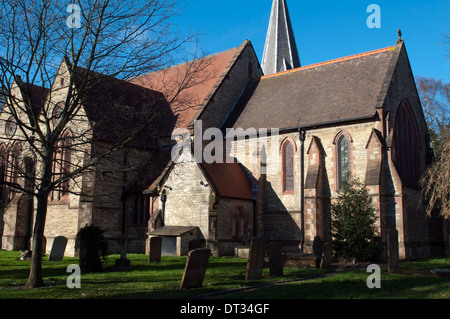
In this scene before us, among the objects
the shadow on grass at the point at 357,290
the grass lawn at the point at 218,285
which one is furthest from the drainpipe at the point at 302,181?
the shadow on grass at the point at 357,290

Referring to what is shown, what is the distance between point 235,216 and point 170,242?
390 cm

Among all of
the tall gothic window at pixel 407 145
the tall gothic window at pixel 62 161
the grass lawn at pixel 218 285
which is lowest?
the grass lawn at pixel 218 285

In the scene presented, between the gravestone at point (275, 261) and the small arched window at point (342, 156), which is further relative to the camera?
the small arched window at point (342, 156)

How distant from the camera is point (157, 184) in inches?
938

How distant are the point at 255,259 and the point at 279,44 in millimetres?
39402

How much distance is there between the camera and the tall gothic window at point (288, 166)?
81.5ft

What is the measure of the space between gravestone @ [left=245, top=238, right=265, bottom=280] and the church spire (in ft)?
117

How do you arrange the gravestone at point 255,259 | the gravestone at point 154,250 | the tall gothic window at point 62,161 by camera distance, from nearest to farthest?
1. the tall gothic window at point 62,161
2. the gravestone at point 255,259
3. the gravestone at point 154,250

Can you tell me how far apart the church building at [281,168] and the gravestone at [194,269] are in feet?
31.6

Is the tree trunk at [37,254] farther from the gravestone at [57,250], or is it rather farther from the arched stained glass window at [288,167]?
the arched stained glass window at [288,167]

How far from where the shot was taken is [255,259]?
13570 millimetres

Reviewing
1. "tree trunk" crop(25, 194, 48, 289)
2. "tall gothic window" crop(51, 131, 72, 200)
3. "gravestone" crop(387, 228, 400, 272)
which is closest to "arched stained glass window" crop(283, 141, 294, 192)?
"gravestone" crop(387, 228, 400, 272)

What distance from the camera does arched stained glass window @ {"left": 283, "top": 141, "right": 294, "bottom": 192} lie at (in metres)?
24.8
